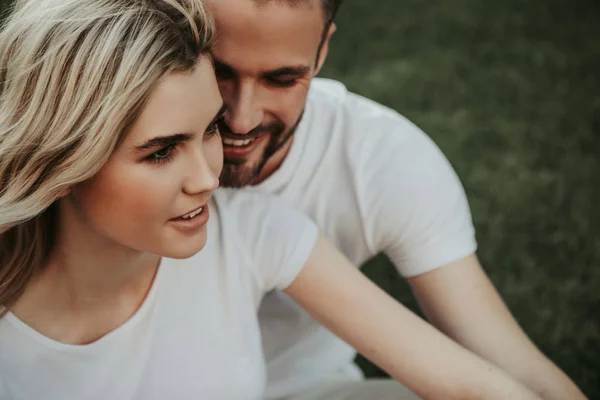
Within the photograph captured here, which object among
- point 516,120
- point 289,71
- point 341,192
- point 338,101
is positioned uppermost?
point 289,71

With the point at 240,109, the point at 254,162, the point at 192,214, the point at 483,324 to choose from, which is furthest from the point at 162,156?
the point at 483,324

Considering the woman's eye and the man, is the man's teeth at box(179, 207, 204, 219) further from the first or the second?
the man

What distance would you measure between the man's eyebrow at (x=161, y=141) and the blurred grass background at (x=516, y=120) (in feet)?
5.13

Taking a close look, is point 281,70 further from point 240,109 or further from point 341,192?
point 341,192

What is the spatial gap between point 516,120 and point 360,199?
8.04ft

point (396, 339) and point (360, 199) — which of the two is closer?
point (396, 339)

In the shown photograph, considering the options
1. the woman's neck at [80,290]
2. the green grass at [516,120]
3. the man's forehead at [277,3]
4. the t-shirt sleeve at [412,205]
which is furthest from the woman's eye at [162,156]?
the green grass at [516,120]

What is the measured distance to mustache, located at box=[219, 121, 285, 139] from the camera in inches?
67.5

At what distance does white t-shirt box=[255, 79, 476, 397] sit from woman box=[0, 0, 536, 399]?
256 millimetres

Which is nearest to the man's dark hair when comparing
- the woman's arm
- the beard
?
the beard

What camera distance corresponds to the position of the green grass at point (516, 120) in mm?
3057

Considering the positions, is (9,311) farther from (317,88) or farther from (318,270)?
(317,88)

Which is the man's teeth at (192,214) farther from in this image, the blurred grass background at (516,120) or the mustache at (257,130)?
the blurred grass background at (516,120)

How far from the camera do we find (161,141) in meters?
1.39
